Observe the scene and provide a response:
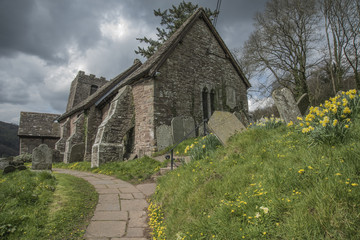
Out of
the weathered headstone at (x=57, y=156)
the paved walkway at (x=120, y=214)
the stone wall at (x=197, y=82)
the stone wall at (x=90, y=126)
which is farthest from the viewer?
the weathered headstone at (x=57, y=156)

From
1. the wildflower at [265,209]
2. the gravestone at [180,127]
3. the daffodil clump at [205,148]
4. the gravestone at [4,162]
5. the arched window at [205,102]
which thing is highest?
the arched window at [205,102]

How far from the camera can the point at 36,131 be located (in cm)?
2442

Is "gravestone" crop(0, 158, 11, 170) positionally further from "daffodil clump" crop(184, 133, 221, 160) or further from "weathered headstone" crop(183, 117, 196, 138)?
"daffodil clump" crop(184, 133, 221, 160)

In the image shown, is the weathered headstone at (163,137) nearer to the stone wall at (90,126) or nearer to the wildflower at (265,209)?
the stone wall at (90,126)

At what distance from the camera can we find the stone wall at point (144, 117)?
31.0 ft

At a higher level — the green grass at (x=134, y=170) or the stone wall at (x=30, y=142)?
the stone wall at (x=30, y=142)

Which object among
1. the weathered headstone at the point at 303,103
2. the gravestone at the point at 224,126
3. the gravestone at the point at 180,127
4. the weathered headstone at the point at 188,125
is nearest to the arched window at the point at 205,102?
the weathered headstone at the point at 188,125

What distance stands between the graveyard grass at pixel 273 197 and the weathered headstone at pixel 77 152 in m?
11.4

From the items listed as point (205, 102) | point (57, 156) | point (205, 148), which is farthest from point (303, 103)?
point (57, 156)

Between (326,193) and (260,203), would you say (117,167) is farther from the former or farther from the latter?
(326,193)

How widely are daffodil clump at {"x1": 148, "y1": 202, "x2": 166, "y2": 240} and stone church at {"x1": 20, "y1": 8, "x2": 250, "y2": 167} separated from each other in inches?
222

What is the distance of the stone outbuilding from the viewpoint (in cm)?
2352

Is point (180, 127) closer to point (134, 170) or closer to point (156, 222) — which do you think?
point (134, 170)

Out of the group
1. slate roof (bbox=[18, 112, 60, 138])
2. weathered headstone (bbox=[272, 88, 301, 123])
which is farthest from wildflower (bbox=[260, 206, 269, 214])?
slate roof (bbox=[18, 112, 60, 138])
